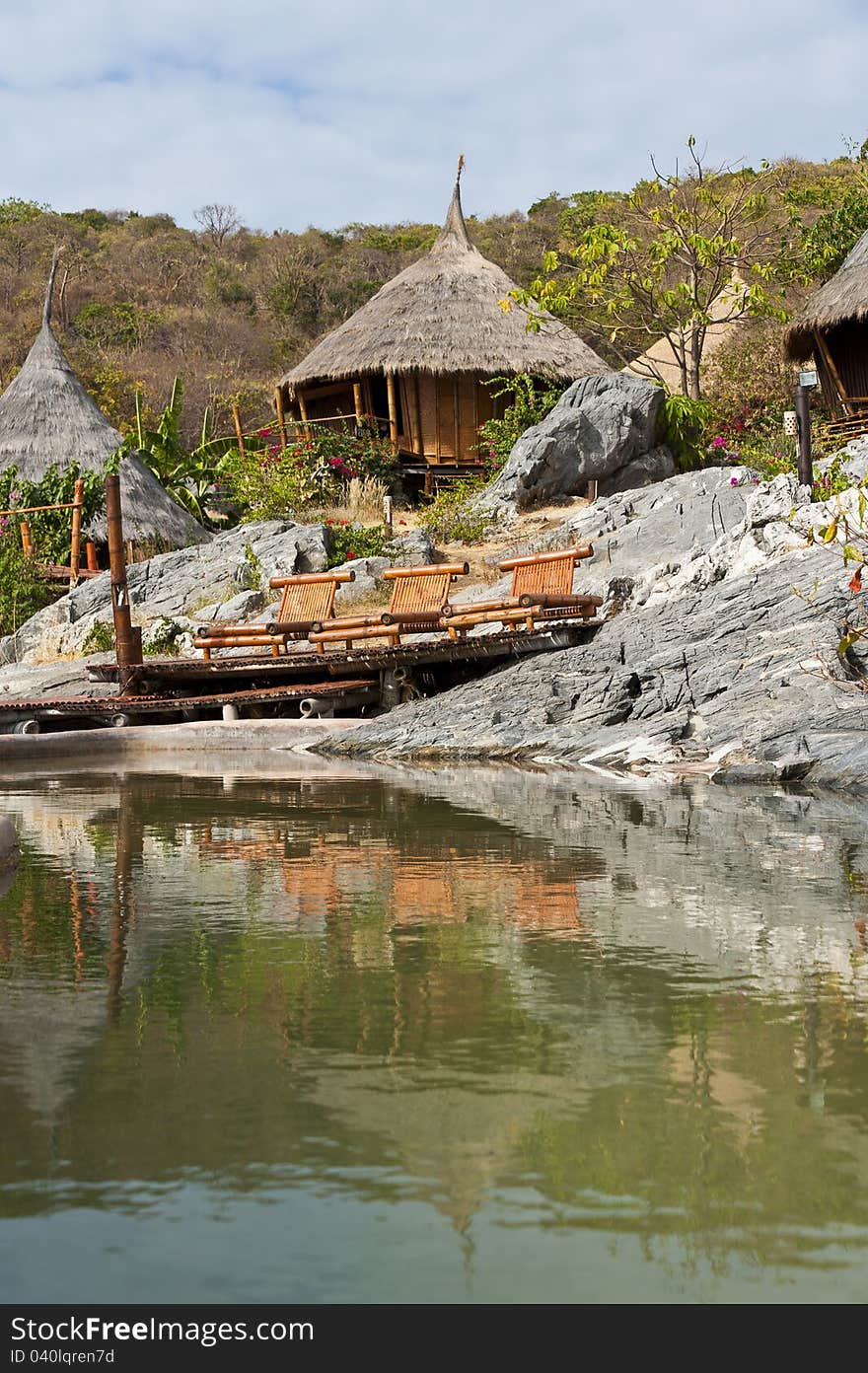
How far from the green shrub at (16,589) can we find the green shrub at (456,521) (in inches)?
243

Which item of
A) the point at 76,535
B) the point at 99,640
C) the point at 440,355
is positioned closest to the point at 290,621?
the point at 99,640

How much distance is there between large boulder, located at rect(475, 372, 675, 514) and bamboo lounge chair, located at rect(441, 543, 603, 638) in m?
6.23

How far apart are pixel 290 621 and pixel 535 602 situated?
9.40 ft

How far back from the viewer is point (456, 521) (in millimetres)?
21219

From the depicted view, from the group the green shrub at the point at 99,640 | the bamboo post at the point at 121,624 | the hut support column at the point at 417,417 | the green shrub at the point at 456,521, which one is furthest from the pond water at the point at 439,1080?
the hut support column at the point at 417,417

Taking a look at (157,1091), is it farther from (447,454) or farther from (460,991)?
(447,454)

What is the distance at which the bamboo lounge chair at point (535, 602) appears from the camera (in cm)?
1427

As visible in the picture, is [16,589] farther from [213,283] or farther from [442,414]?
[213,283]

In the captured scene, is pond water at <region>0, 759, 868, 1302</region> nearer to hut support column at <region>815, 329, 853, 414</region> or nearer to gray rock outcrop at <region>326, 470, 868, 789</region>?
gray rock outcrop at <region>326, 470, 868, 789</region>

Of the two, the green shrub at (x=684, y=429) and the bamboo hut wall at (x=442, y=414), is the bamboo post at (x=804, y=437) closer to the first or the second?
the green shrub at (x=684, y=429)

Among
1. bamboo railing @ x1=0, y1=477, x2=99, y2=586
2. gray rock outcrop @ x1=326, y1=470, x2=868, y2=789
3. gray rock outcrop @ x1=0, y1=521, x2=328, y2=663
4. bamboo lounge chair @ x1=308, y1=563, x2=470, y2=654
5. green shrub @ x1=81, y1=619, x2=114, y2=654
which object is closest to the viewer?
gray rock outcrop @ x1=326, y1=470, x2=868, y2=789

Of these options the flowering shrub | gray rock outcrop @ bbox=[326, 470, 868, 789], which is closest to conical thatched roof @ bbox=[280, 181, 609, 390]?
the flowering shrub

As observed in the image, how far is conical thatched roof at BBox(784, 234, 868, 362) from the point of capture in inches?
856
